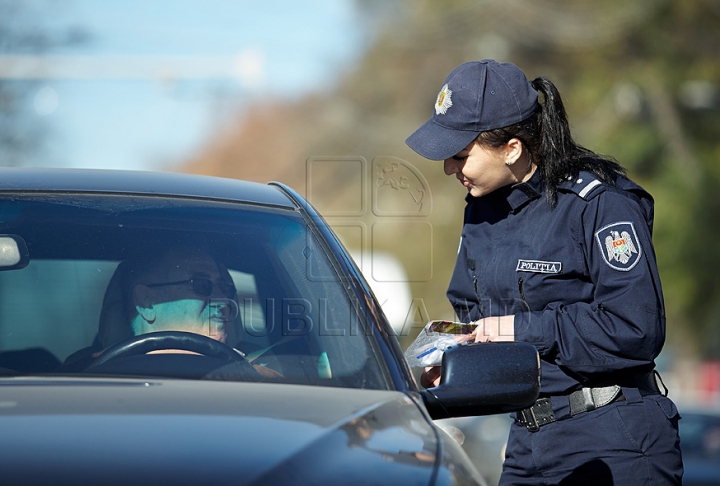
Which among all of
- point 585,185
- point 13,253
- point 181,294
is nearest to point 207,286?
point 181,294

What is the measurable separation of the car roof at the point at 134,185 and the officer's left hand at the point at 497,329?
0.69 meters

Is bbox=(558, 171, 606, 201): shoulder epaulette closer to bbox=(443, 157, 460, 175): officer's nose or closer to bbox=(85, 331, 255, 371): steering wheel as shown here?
bbox=(443, 157, 460, 175): officer's nose

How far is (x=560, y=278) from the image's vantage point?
10.3ft

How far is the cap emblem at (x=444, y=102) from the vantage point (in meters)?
3.36

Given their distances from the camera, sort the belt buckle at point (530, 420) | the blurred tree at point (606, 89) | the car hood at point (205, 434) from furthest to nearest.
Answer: the blurred tree at point (606, 89) < the belt buckle at point (530, 420) < the car hood at point (205, 434)

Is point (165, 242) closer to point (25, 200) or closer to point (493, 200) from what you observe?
point (25, 200)

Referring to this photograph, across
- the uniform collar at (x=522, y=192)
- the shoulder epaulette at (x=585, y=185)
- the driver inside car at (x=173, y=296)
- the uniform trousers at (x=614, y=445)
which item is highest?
the shoulder epaulette at (x=585, y=185)

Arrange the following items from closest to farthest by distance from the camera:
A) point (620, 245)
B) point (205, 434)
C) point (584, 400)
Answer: point (205, 434), point (620, 245), point (584, 400)

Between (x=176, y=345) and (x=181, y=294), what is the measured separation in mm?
228

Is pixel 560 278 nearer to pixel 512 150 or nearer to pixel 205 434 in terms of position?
pixel 512 150

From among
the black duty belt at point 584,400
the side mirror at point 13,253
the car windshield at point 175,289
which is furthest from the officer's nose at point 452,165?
the side mirror at point 13,253

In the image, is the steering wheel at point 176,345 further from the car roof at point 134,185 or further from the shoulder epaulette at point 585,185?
the shoulder epaulette at point 585,185

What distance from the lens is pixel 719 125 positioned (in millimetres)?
21703

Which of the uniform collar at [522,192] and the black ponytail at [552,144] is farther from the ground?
the black ponytail at [552,144]
